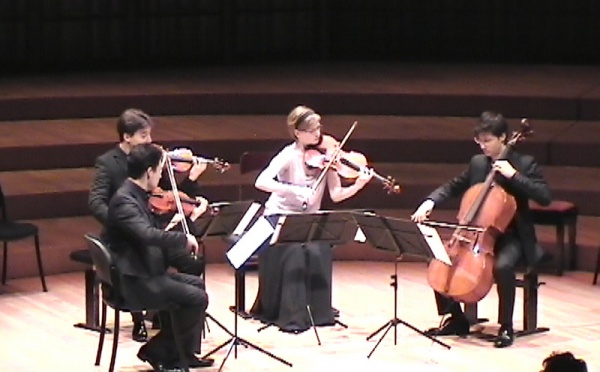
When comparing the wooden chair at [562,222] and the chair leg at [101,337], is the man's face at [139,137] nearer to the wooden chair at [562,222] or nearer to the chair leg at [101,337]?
the chair leg at [101,337]

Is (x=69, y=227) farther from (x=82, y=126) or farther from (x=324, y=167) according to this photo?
(x=324, y=167)

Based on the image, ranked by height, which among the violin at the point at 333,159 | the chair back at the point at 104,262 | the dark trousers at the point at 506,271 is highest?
the violin at the point at 333,159

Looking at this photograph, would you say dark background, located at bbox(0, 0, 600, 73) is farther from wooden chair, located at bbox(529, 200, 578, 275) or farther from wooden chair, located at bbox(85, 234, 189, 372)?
wooden chair, located at bbox(85, 234, 189, 372)

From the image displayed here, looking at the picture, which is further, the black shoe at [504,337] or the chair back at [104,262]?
the black shoe at [504,337]

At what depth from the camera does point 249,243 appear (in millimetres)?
6777

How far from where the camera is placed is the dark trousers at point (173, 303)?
21.4 feet

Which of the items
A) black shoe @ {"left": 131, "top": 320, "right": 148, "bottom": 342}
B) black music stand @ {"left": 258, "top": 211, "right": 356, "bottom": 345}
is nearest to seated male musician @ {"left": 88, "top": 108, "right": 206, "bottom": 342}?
black shoe @ {"left": 131, "top": 320, "right": 148, "bottom": 342}

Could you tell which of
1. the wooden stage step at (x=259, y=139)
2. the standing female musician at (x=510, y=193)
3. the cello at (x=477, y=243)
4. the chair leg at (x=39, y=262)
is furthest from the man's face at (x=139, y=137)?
the wooden stage step at (x=259, y=139)

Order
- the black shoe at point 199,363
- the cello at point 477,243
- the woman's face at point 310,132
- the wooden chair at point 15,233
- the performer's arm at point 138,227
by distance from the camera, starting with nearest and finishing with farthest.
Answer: the performer's arm at point 138,227, the black shoe at point 199,363, the cello at point 477,243, the woman's face at point 310,132, the wooden chair at point 15,233

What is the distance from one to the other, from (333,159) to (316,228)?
524 millimetres

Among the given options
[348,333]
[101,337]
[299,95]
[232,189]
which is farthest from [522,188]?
[299,95]

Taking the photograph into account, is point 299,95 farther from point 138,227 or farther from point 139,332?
point 138,227

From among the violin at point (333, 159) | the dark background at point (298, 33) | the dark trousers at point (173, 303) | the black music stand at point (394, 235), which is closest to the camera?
the dark trousers at point (173, 303)

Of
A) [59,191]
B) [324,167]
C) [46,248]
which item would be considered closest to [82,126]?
[59,191]
